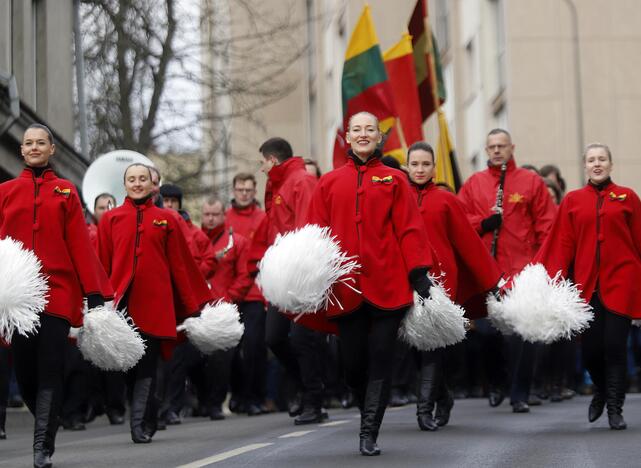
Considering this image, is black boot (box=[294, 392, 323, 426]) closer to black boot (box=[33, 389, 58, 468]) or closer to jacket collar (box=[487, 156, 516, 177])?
jacket collar (box=[487, 156, 516, 177])

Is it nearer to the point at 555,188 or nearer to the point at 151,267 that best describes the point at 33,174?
the point at 151,267

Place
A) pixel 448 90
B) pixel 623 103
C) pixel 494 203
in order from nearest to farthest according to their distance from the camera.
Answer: pixel 494 203, pixel 623 103, pixel 448 90

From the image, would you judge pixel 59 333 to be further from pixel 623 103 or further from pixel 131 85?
pixel 623 103

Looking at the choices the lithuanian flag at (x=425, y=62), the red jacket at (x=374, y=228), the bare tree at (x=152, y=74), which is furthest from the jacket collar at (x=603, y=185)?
the bare tree at (x=152, y=74)

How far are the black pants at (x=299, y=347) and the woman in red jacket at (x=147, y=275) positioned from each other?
1.16m

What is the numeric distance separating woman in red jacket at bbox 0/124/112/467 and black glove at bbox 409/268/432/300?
1.92 meters

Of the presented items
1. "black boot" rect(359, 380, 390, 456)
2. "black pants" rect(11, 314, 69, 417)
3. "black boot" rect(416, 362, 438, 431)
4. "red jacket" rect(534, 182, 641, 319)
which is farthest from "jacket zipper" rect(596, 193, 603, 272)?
"black pants" rect(11, 314, 69, 417)

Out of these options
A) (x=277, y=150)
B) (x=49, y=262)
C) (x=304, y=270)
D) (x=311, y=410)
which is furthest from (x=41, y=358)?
(x=277, y=150)

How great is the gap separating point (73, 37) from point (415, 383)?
491 inches

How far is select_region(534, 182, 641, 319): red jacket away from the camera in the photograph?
1174 cm

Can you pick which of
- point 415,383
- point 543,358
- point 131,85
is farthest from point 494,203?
point 131,85

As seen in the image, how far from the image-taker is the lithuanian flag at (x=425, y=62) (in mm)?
20359

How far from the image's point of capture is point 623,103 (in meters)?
30.4

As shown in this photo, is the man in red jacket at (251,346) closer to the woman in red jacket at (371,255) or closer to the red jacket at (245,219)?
the red jacket at (245,219)
